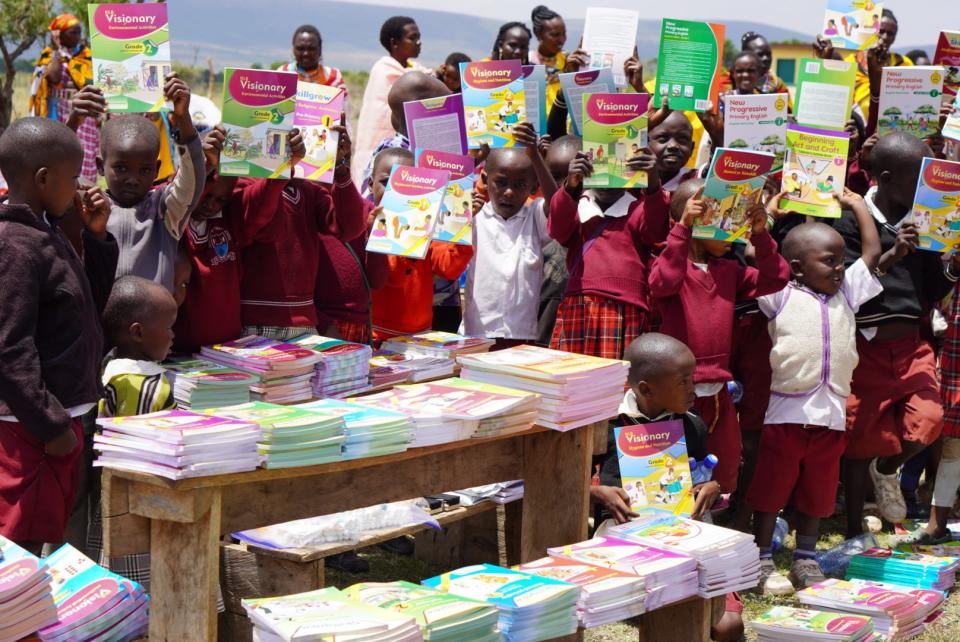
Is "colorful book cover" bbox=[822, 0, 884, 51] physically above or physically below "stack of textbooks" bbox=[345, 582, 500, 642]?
above

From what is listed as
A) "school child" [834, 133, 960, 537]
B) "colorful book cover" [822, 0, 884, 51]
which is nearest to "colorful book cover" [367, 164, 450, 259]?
"school child" [834, 133, 960, 537]

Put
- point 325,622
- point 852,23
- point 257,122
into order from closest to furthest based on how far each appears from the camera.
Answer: point 325,622 < point 257,122 < point 852,23

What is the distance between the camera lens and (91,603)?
3.31 m

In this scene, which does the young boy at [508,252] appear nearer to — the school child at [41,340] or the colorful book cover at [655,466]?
the colorful book cover at [655,466]

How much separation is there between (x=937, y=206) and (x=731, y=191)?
3.93 ft

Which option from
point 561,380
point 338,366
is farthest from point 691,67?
point 561,380

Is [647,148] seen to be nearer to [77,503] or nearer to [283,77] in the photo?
[283,77]

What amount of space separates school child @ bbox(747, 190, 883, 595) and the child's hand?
1.16m

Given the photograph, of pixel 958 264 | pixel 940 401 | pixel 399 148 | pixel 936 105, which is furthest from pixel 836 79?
pixel 399 148

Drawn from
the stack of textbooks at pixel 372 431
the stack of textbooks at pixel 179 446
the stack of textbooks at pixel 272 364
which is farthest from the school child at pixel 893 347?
the stack of textbooks at pixel 179 446

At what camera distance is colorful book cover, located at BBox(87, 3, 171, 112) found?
4535 mm

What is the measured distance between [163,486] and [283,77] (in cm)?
212

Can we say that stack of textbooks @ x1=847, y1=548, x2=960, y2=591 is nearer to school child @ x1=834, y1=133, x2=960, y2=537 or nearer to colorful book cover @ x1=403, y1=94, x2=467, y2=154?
school child @ x1=834, y1=133, x2=960, y2=537

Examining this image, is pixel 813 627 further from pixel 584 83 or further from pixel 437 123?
pixel 437 123
